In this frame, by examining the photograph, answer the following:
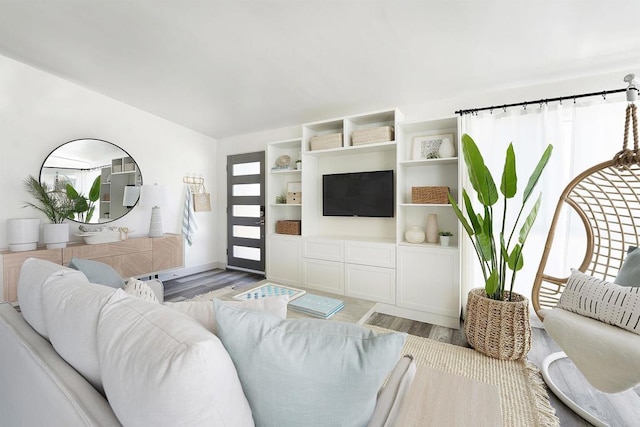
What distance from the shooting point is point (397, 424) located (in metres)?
0.73

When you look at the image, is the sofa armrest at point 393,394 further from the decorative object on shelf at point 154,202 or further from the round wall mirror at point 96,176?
the round wall mirror at point 96,176

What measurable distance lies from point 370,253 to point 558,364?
166cm

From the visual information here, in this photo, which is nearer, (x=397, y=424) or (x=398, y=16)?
(x=397, y=424)

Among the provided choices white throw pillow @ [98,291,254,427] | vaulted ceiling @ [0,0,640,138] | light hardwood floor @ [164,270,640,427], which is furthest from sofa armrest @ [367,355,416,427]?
vaulted ceiling @ [0,0,640,138]

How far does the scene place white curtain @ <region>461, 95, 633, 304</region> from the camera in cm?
227

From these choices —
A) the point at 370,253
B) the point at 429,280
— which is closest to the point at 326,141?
the point at 370,253

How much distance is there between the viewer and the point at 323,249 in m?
3.24

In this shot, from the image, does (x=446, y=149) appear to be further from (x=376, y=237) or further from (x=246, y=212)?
(x=246, y=212)

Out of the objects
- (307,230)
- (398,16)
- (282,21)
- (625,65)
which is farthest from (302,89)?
(625,65)

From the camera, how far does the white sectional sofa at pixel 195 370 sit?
52 cm

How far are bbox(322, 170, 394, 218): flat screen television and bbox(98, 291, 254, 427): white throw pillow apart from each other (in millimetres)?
2681

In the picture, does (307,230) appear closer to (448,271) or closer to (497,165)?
(448,271)

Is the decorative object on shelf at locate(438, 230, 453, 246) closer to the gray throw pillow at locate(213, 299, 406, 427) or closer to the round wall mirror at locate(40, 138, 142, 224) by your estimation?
the gray throw pillow at locate(213, 299, 406, 427)

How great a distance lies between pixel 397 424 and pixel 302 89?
10.1ft
